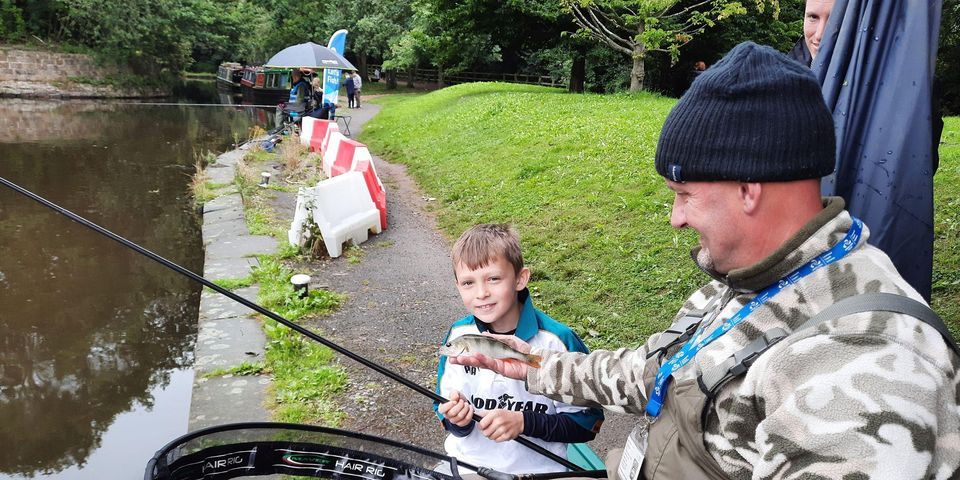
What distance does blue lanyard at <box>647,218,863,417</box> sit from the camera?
1345 mm

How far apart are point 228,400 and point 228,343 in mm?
826

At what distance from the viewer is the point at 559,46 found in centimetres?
2466

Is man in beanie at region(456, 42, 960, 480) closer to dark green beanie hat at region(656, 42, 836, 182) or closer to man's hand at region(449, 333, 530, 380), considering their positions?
dark green beanie hat at region(656, 42, 836, 182)

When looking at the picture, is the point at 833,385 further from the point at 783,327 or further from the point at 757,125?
the point at 757,125

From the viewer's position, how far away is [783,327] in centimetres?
134

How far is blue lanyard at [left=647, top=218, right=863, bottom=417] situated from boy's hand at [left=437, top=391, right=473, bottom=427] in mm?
740

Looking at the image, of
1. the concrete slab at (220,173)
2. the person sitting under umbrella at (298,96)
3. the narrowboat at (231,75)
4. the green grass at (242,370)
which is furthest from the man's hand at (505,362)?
the narrowboat at (231,75)

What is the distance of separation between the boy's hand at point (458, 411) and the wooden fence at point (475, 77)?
34874 mm

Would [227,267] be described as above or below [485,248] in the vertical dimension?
below

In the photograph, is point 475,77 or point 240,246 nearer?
point 240,246

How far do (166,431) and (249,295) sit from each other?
5.09ft

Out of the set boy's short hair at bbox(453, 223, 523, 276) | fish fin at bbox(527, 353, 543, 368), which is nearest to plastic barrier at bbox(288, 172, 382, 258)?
boy's short hair at bbox(453, 223, 523, 276)

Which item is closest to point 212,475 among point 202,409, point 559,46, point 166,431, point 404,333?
point 202,409

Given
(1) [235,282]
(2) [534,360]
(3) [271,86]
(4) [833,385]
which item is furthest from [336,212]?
(3) [271,86]
